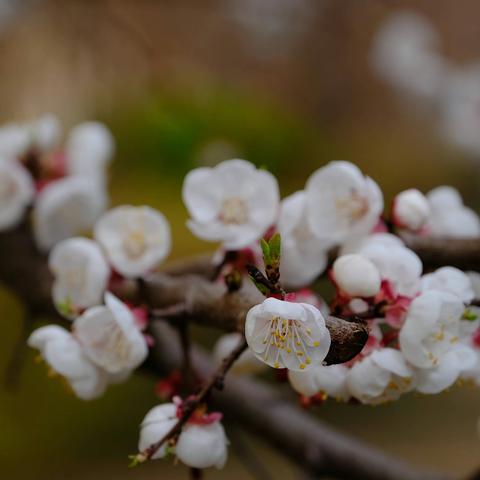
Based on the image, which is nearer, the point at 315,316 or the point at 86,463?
the point at 315,316

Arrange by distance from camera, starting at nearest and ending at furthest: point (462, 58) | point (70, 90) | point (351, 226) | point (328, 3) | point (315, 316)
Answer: point (315, 316)
point (351, 226)
point (70, 90)
point (328, 3)
point (462, 58)

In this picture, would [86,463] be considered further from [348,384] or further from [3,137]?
[348,384]

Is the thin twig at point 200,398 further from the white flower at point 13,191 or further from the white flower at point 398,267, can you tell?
the white flower at point 13,191

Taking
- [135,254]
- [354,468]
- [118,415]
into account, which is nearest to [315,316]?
[135,254]

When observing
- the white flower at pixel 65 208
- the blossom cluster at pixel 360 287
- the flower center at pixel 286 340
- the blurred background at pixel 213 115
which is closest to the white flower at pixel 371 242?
the blossom cluster at pixel 360 287

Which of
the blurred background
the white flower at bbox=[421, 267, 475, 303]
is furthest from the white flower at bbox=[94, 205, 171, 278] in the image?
the blurred background

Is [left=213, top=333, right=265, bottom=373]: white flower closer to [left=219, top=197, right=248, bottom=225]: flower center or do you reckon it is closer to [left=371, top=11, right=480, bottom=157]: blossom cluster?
[left=219, top=197, right=248, bottom=225]: flower center
